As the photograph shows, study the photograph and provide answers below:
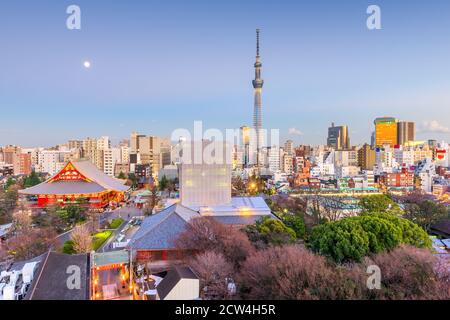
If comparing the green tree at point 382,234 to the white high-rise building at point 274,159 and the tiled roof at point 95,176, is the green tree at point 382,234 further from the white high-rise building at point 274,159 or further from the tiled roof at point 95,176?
the white high-rise building at point 274,159

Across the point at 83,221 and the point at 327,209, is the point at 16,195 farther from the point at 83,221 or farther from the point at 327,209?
the point at 327,209

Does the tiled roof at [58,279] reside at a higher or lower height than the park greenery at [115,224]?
higher

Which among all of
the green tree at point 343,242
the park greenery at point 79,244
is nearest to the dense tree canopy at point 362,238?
the green tree at point 343,242

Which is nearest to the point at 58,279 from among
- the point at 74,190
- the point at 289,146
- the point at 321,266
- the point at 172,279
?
the point at 172,279

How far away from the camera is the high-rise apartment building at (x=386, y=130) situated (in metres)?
65.7

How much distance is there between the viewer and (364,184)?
89.7 feet

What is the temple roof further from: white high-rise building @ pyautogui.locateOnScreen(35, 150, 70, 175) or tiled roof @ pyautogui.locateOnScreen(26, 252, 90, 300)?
white high-rise building @ pyautogui.locateOnScreen(35, 150, 70, 175)

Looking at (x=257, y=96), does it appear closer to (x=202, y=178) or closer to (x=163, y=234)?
(x=202, y=178)

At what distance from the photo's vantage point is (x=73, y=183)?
2123cm

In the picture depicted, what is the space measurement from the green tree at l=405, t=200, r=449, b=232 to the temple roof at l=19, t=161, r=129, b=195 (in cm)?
1945

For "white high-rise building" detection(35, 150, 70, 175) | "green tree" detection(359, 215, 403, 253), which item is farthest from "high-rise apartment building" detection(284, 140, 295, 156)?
"green tree" detection(359, 215, 403, 253)

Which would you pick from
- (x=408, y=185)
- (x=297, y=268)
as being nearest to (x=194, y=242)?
(x=297, y=268)

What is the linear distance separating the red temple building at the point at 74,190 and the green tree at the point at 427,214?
19.5m
